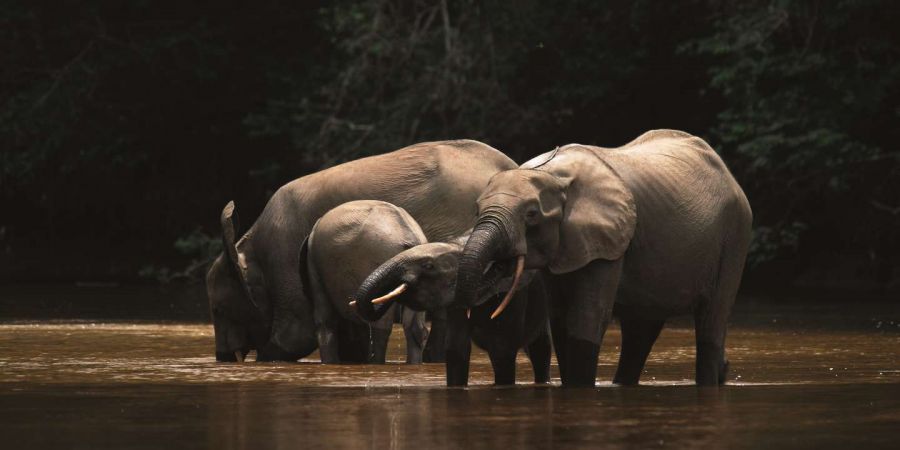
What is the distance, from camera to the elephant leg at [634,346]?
1281cm

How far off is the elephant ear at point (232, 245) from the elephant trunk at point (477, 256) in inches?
194

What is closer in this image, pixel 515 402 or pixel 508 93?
pixel 515 402

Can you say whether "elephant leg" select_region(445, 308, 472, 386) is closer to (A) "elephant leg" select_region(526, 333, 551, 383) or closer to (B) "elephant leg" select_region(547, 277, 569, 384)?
(B) "elephant leg" select_region(547, 277, 569, 384)

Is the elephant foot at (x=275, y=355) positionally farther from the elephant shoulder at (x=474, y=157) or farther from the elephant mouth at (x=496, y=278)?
the elephant mouth at (x=496, y=278)

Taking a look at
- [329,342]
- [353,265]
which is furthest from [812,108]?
[353,265]

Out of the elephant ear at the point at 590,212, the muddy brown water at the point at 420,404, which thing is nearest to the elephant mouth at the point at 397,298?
the muddy brown water at the point at 420,404

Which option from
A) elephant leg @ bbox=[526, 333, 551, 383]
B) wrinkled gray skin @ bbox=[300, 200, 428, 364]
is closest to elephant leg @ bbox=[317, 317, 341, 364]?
wrinkled gray skin @ bbox=[300, 200, 428, 364]

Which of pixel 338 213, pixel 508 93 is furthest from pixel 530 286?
pixel 508 93

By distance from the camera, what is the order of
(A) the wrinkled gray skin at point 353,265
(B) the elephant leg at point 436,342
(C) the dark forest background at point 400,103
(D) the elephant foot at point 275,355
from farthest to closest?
1. (C) the dark forest background at point 400,103
2. (D) the elephant foot at point 275,355
3. (B) the elephant leg at point 436,342
4. (A) the wrinkled gray skin at point 353,265

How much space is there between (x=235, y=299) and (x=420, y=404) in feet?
21.8

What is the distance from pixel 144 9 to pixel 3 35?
3052 millimetres

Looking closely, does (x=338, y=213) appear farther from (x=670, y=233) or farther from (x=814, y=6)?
(x=814, y=6)

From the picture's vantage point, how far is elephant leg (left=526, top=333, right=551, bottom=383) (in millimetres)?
12812

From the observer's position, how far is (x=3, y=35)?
3903 centimetres
